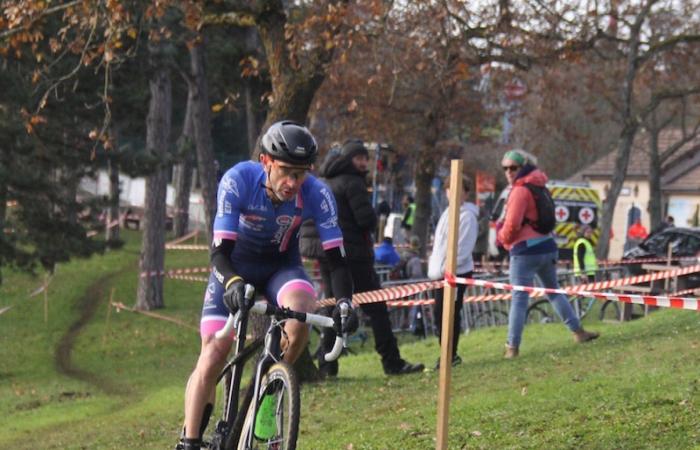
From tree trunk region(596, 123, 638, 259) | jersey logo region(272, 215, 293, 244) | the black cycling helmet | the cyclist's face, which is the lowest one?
jersey logo region(272, 215, 293, 244)

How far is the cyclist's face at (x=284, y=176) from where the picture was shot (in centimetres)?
689

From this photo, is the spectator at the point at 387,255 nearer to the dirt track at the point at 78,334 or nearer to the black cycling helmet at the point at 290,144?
the dirt track at the point at 78,334

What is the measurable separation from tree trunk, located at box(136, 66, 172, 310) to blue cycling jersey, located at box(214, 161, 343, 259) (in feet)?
68.7

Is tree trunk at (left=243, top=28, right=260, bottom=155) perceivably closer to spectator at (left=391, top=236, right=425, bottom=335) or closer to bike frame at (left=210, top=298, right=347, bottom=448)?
spectator at (left=391, top=236, right=425, bottom=335)

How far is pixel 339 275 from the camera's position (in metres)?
7.07

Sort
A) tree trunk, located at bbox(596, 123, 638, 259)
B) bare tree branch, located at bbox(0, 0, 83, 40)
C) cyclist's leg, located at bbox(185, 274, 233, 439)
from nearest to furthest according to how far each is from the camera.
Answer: cyclist's leg, located at bbox(185, 274, 233, 439), bare tree branch, located at bbox(0, 0, 83, 40), tree trunk, located at bbox(596, 123, 638, 259)

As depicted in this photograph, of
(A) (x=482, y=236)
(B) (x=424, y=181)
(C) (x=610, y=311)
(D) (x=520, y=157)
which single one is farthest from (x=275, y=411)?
(B) (x=424, y=181)

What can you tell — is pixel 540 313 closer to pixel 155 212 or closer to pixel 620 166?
pixel 620 166

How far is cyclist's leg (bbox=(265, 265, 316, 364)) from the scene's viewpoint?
6.95 metres

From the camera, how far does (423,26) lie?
22844mm

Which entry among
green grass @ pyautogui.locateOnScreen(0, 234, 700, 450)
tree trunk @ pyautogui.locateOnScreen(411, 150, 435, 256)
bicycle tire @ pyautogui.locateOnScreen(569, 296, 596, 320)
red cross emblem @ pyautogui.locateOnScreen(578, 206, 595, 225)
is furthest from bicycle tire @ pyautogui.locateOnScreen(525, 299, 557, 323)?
red cross emblem @ pyautogui.locateOnScreen(578, 206, 595, 225)

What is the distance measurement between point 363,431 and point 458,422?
73 cm

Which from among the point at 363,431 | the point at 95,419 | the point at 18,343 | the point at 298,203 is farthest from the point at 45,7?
the point at 18,343

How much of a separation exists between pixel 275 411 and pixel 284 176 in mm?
1286
